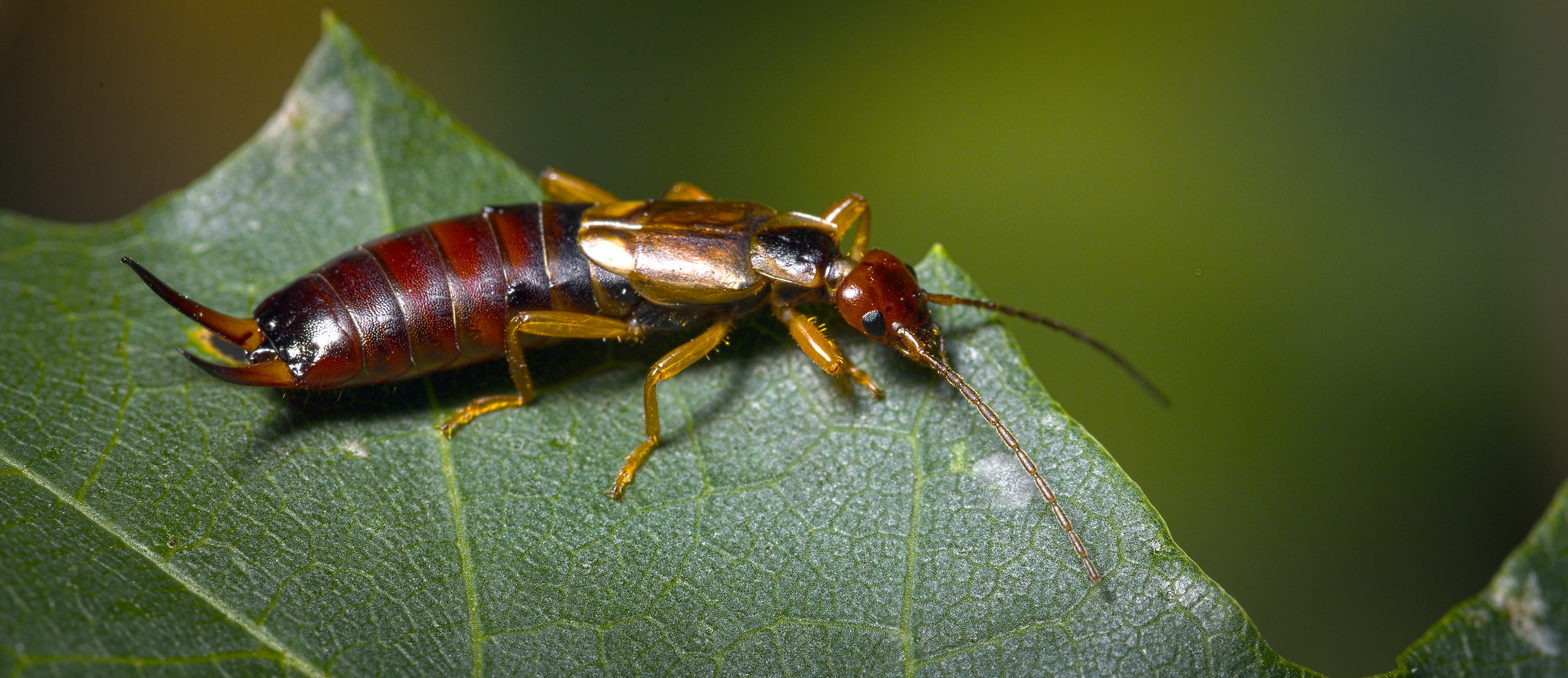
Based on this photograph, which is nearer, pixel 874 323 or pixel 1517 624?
pixel 1517 624

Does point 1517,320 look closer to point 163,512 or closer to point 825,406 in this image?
point 825,406

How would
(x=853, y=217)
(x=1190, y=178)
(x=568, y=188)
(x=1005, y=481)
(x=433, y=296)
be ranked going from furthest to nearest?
(x=1190, y=178) → (x=568, y=188) → (x=853, y=217) → (x=433, y=296) → (x=1005, y=481)

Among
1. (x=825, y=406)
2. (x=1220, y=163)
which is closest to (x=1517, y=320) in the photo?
(x=1220, y=163)

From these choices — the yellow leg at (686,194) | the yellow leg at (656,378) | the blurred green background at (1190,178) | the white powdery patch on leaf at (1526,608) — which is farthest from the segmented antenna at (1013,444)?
the blurred green background at (1190,178)

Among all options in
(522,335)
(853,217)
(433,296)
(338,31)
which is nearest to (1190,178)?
(853,217)

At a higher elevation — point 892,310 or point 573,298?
point 573,298

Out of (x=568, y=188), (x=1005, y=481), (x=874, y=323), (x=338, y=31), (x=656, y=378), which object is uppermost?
(x=338, y=31)

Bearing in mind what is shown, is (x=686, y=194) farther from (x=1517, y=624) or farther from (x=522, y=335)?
(x=1517, y=624)
